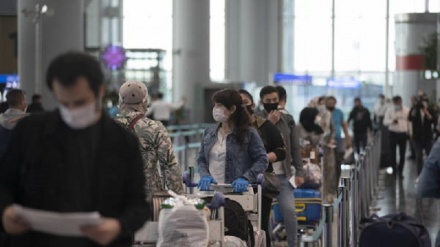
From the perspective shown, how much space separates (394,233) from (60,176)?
16.2 feet

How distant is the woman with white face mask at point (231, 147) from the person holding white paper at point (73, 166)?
4.92m

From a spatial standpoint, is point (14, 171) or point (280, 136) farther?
point (280, 136)

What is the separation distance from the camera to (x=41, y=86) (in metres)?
27.5

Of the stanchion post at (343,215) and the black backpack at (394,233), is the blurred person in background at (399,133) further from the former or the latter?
the black backpack at (394,233)

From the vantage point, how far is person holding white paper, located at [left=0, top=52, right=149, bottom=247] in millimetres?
4375

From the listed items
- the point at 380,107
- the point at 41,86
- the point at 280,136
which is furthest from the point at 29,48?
the point at 280,136

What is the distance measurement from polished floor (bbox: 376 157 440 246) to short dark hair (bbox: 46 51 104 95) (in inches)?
373

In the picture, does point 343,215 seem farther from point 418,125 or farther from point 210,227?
point 418,125

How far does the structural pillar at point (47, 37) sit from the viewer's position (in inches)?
1078

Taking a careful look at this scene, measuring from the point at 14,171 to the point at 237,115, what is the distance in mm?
5172

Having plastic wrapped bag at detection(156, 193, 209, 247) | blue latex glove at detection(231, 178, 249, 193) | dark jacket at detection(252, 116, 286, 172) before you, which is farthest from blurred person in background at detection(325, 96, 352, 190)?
plastic wrapped bag at detection(156, 193, 209, 247)

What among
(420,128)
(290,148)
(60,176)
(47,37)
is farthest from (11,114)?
(47,37)

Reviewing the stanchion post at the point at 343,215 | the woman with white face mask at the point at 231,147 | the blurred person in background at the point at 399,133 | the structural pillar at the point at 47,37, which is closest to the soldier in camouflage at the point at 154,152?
the woman with white face mask at the point at 231,147

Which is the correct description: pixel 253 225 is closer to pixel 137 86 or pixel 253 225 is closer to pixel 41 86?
pixel 137 86
